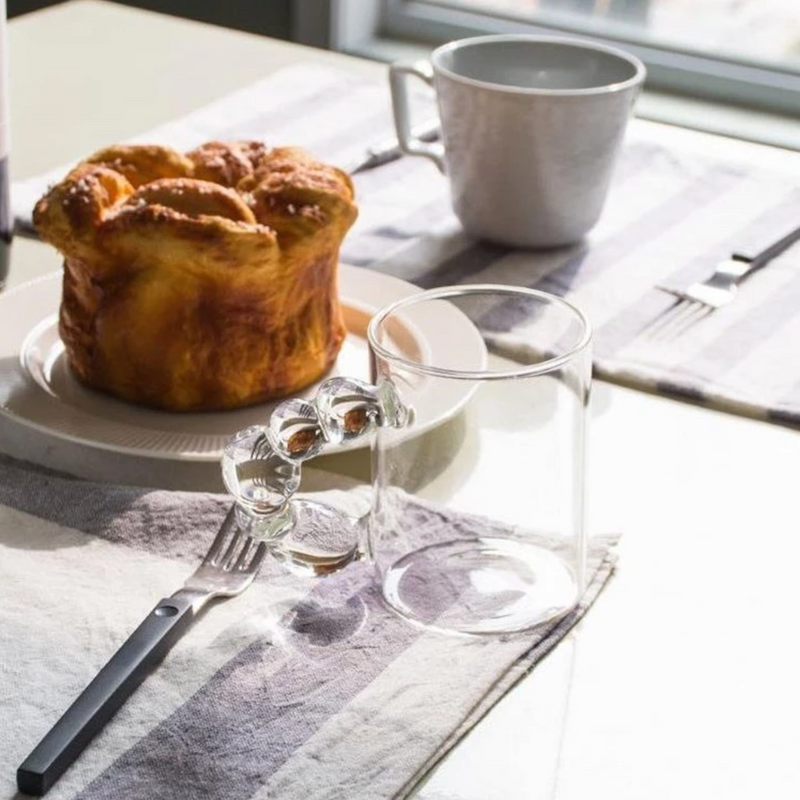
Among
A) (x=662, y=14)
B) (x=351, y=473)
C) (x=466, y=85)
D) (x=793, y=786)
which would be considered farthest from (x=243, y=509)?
(x=662, y=14)

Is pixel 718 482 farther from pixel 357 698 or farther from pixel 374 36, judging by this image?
pixel 374 36

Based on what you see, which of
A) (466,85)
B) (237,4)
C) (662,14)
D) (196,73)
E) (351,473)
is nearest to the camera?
(351,473)

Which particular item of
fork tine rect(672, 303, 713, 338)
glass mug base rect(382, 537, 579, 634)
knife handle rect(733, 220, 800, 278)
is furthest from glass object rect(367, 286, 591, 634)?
knife handle rect(733, 220, 800, 278)

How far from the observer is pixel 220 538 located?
696mm

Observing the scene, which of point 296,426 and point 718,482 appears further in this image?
point 718,482

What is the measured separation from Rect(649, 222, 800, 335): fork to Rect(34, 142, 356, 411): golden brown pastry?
0.24 m

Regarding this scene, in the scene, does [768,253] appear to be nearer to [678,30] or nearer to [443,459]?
[443,459]

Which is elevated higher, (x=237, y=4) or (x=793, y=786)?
(x=793, y=786)

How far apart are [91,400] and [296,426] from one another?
236 mm

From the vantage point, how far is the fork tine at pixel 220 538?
686mm

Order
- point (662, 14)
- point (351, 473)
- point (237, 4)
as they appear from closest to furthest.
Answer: point (351, 473) < point (662, 14) < point (237, 4)

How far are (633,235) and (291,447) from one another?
0.54m

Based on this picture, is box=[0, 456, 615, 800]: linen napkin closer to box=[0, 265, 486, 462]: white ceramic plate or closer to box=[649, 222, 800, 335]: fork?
box=[0, 265, 486, 462]: white ceramic plate

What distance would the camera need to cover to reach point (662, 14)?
216 centimetres
